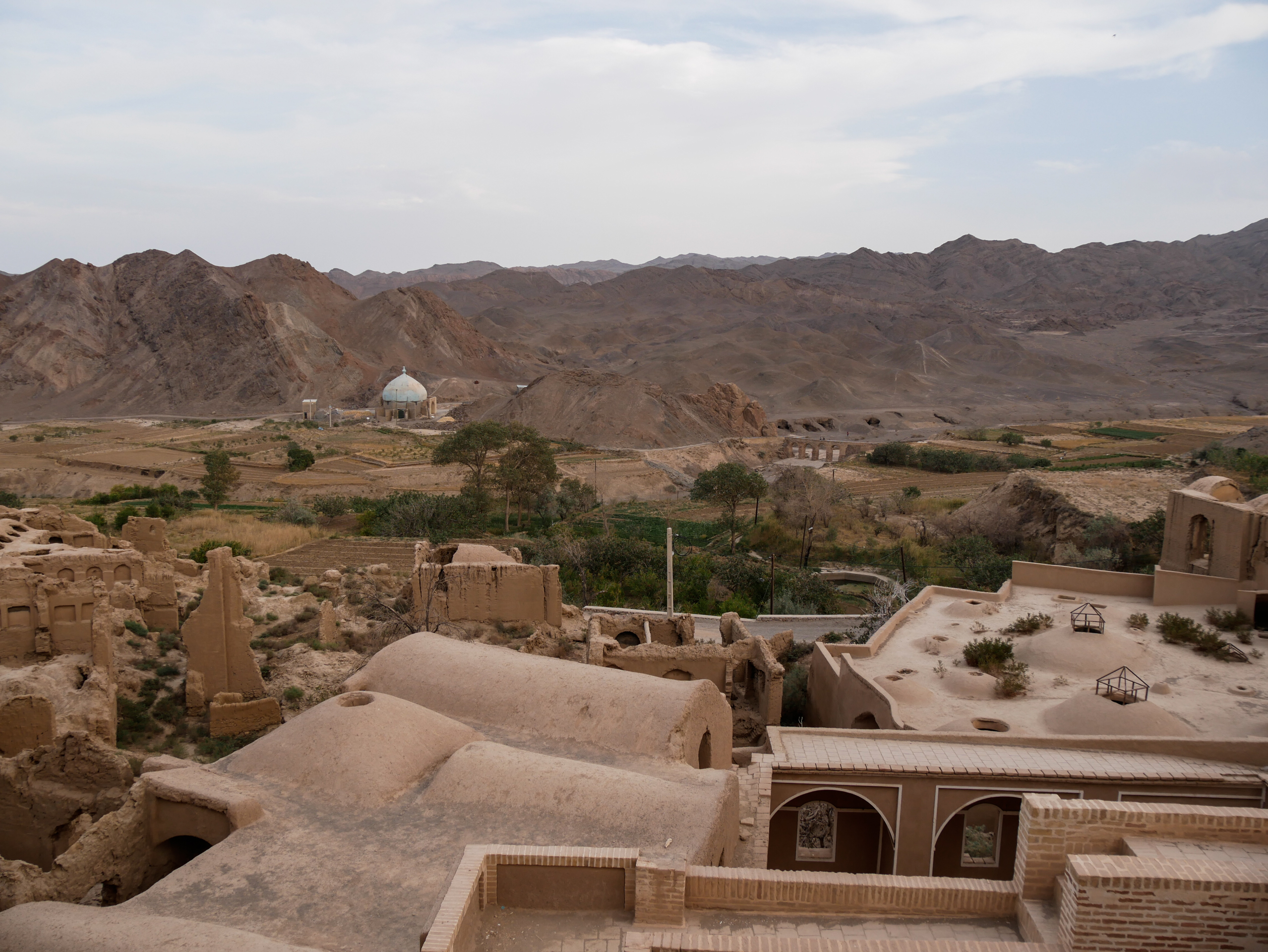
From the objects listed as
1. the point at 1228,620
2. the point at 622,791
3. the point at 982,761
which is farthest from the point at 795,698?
the point at 622,791

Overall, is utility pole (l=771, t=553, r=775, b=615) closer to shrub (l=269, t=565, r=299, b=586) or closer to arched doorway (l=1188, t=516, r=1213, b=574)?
arched doorway (l=1188, t=516, r=1213, b=574)

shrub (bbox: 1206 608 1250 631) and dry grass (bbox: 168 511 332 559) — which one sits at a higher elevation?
shrub (bbox: 1206 608 1250 631)

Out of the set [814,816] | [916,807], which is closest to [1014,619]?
[814,816]

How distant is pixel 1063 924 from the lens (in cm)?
606

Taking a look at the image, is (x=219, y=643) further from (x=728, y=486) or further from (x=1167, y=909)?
(x=728, y=486)

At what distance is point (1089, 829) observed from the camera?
6402 mm

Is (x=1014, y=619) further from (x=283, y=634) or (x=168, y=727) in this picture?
(x=168, y=727)

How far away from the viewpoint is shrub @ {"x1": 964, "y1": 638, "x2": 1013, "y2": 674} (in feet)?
50.5

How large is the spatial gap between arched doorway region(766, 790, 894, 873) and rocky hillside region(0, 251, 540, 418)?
75.7 meters

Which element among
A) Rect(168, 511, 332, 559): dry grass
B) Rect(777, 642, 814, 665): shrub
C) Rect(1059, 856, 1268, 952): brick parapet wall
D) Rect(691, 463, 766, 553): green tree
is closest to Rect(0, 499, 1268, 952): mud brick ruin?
Rect(1059, 856, 1268, 952): brick parapet wall

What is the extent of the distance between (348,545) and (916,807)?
20.6 meters

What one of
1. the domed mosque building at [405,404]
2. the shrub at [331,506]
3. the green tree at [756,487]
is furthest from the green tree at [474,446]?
the domed mosque building at [405,404]

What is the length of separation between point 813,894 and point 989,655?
9.73m

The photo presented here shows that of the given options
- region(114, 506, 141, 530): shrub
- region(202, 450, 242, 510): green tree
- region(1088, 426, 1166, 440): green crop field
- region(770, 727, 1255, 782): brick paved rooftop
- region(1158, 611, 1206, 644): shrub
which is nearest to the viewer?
region(770, 727, 1255, 782): brick paved rooftop
